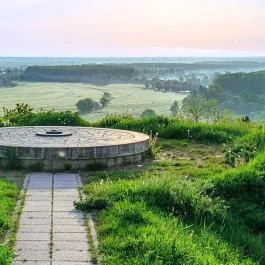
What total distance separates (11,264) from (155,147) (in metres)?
6.38

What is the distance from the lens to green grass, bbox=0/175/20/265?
491cm

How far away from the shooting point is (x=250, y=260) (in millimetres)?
5836

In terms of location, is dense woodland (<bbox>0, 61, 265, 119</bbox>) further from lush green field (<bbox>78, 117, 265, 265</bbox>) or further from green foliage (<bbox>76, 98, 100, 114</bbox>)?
lush green field (<bbox>78, 117, 265, 265</bbox>)

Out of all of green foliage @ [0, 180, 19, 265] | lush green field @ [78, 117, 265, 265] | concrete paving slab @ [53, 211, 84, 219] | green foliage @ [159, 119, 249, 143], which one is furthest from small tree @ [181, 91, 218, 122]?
concrete paving slab @ [53, 211, 84, 219]

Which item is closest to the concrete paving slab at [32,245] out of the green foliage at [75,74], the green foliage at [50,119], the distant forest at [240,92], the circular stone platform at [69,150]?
the circular stone platform at [69,150]

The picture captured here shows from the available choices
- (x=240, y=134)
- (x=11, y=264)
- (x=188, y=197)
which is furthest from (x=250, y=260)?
(x=240, y=134)

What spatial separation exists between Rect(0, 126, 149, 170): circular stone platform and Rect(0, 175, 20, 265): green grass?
2.08ft

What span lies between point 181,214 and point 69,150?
305 cm

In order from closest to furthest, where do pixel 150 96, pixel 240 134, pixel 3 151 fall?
pixel 3 151 → pixel 240 134 → pixel 150 96

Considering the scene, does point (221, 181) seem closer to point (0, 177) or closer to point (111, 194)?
point (111, 194)

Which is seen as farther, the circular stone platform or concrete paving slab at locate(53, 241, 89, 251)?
the circular stone platform

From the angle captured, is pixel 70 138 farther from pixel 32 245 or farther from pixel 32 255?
pixel 32 255

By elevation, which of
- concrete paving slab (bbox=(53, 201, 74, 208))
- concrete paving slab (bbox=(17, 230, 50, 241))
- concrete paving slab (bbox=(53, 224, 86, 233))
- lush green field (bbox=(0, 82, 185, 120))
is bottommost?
lush green field (bbox=(0, 82, 185, 120))

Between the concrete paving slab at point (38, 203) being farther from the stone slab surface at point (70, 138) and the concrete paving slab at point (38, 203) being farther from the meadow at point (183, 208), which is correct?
Result: the stone slab surface at point (70, 138)
